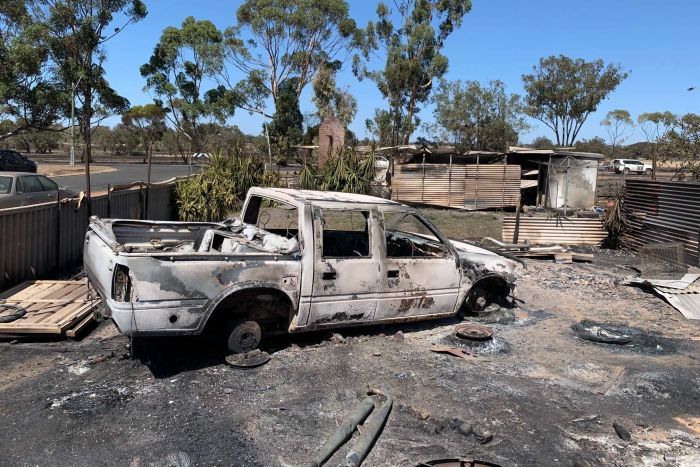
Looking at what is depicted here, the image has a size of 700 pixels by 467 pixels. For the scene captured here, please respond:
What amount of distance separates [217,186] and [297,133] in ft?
79.4

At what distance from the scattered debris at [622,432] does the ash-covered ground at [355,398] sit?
0.04m

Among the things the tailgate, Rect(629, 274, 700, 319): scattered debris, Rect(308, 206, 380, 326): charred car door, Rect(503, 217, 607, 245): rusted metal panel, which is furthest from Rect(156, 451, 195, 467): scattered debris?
Rect(503, 217, 607, 245): rusted metal panel

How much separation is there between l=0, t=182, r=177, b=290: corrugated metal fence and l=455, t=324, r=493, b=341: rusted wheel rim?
5572 millimetres

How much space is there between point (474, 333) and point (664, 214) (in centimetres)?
779

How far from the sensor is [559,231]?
13.0 m

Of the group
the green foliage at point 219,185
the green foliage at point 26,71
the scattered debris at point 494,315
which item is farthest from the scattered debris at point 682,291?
the green foliage at point 26,71

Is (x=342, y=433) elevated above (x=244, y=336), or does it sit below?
below

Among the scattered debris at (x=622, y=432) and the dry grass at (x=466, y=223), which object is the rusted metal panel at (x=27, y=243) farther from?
the dry grass at (x=466, y=223)

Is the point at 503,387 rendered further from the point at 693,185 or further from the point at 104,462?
the point at 693,185

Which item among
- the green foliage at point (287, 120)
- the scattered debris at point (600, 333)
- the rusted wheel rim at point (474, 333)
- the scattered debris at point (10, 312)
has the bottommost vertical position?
the scattered debris at point (600, 333)

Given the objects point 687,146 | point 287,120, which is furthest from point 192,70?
point 687,146

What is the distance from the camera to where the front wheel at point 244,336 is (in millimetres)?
5004

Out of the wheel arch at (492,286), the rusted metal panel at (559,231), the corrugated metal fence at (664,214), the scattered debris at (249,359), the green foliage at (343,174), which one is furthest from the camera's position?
the green foliage at (343,174)

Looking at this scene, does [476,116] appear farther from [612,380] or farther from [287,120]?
[612,380]
